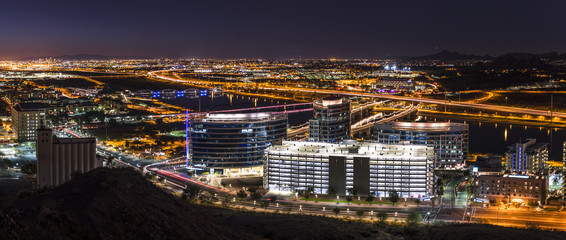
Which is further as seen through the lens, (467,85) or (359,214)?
(467,85)

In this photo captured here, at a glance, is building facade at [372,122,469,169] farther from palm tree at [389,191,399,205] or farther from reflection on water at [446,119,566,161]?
palm tree at [389,191,399,205]

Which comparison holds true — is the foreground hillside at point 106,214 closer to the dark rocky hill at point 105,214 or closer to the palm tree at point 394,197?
the dark rocky hill at point 105,214

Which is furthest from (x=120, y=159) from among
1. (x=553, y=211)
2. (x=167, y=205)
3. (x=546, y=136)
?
(x=546, y=136)

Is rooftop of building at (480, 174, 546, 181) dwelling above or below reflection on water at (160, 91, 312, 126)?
below

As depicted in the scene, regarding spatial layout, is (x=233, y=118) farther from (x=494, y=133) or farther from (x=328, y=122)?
(x=494, y=133)

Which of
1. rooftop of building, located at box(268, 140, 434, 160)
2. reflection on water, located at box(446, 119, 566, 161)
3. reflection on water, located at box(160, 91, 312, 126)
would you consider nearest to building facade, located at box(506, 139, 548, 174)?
rooftop of building, located at box(268, 140, 434, 160)

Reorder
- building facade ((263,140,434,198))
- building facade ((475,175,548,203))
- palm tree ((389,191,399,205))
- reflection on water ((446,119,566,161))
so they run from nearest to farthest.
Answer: palm tree ((389,191,399,205)) → building facade ((475,175,548,203)) → building facade ((263,140,434,198)) → reflection on water ((446,119,566,161))

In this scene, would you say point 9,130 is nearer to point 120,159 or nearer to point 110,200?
point 120,159
